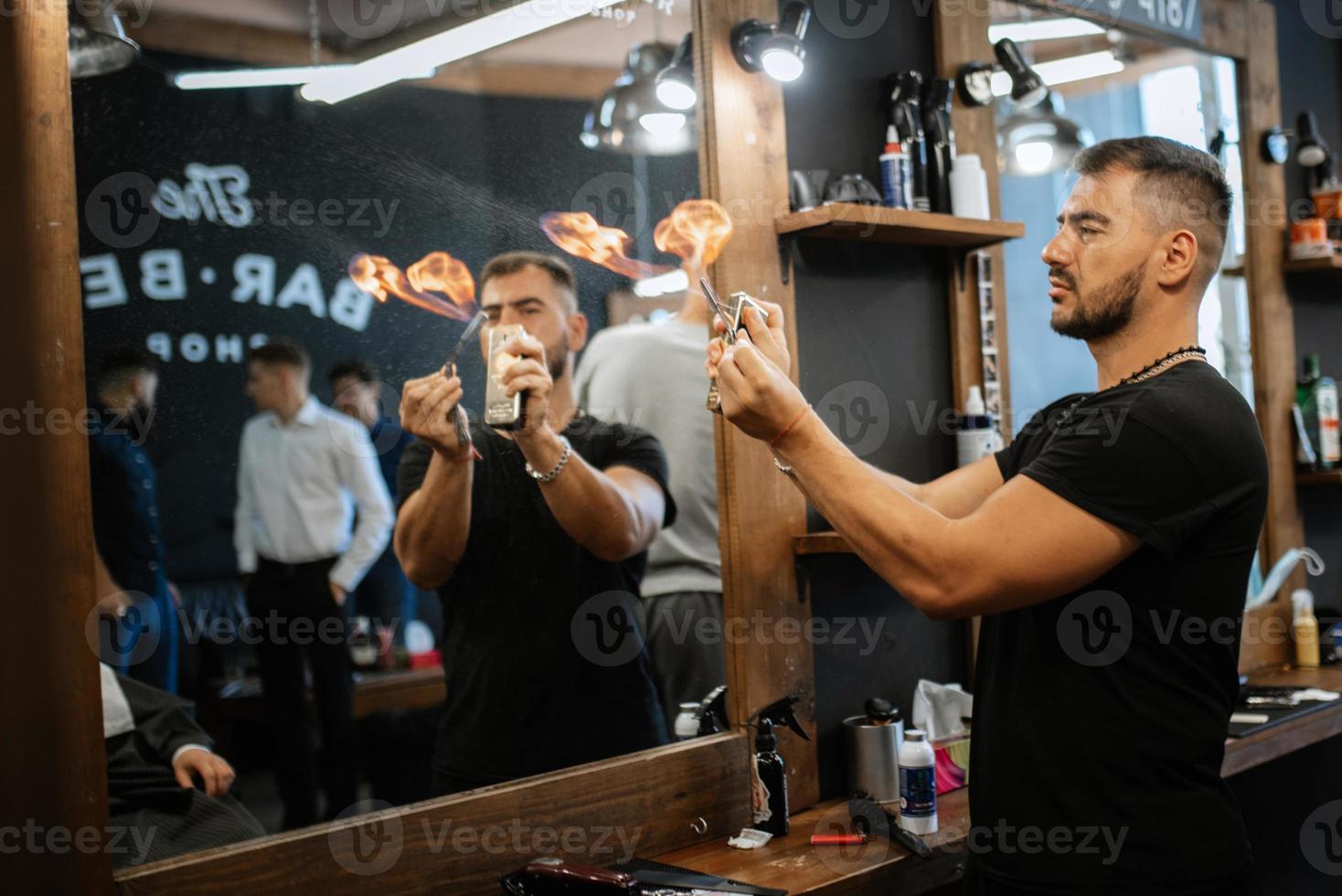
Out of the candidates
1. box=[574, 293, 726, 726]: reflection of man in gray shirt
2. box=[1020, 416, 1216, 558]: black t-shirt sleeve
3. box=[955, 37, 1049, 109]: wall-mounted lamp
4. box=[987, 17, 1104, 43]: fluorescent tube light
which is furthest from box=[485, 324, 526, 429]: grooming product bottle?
box=[987, 17, 1104, 43]: fluorescent tube light

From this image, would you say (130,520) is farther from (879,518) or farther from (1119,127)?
(1119,127)

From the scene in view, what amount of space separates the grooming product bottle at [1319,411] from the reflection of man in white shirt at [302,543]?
2.81 metres

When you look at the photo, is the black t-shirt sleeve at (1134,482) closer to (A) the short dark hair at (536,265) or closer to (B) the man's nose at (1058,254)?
(B) the man's nose at (1058,254)

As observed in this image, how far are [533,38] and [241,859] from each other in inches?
68.3

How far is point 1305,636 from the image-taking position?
3.38 meters

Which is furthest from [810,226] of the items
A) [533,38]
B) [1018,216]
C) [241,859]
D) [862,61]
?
[1018,216]

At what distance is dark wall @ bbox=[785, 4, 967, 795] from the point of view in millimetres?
2416

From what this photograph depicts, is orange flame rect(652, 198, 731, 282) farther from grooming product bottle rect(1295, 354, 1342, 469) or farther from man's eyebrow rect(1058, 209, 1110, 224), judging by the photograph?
grooming product bottle rect(1295, 354, 1342, 469)

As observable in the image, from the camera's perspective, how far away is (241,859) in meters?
1.62

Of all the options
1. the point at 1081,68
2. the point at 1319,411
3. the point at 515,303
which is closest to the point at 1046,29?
the point at 1081,68

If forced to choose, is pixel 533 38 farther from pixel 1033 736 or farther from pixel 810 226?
pixel 1033 736

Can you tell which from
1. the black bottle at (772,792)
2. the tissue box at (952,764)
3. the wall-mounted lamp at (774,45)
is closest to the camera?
the black bottle at (772,792)

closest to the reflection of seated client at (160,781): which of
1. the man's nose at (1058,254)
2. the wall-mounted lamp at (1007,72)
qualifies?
the man's nose at (1058,254)

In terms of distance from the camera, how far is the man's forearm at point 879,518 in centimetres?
161
